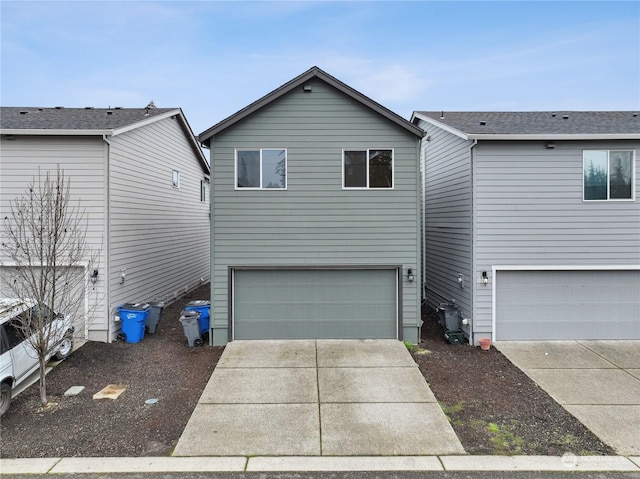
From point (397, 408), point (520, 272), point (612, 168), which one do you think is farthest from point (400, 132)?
point (397, 408)

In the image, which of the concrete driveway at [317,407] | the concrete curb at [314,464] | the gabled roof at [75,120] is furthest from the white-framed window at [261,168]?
the concrete curb at [314,464]

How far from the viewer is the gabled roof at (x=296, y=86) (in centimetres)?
947

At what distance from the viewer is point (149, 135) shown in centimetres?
1225

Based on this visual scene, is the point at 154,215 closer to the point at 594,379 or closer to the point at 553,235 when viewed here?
the point at 553,235

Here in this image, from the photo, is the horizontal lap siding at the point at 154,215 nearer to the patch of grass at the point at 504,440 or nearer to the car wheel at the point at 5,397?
the car wheel at the point at 5,397

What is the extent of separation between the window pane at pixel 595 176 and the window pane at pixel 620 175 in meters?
0.18

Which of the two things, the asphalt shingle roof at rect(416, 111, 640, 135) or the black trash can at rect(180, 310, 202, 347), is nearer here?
the black trash can at rect(180, 310, 202, 347)

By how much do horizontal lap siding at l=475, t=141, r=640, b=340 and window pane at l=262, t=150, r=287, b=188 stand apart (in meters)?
5.03

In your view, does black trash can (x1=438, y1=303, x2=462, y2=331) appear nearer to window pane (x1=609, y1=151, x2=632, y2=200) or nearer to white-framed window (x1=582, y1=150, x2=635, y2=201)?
white-framed window (x1=582, y1=150, x2=635, y2=201)

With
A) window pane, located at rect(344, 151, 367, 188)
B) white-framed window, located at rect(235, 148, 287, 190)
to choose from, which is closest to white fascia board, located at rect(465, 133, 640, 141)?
window pane, located at rect(344, 151, 367, 188)

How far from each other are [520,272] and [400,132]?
4.86 meters

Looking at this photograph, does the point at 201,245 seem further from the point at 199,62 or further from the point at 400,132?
the point at 400,132

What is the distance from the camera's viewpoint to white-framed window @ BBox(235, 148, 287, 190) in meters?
9.80

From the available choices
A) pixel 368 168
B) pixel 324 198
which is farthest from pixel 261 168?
pixel 368 168
